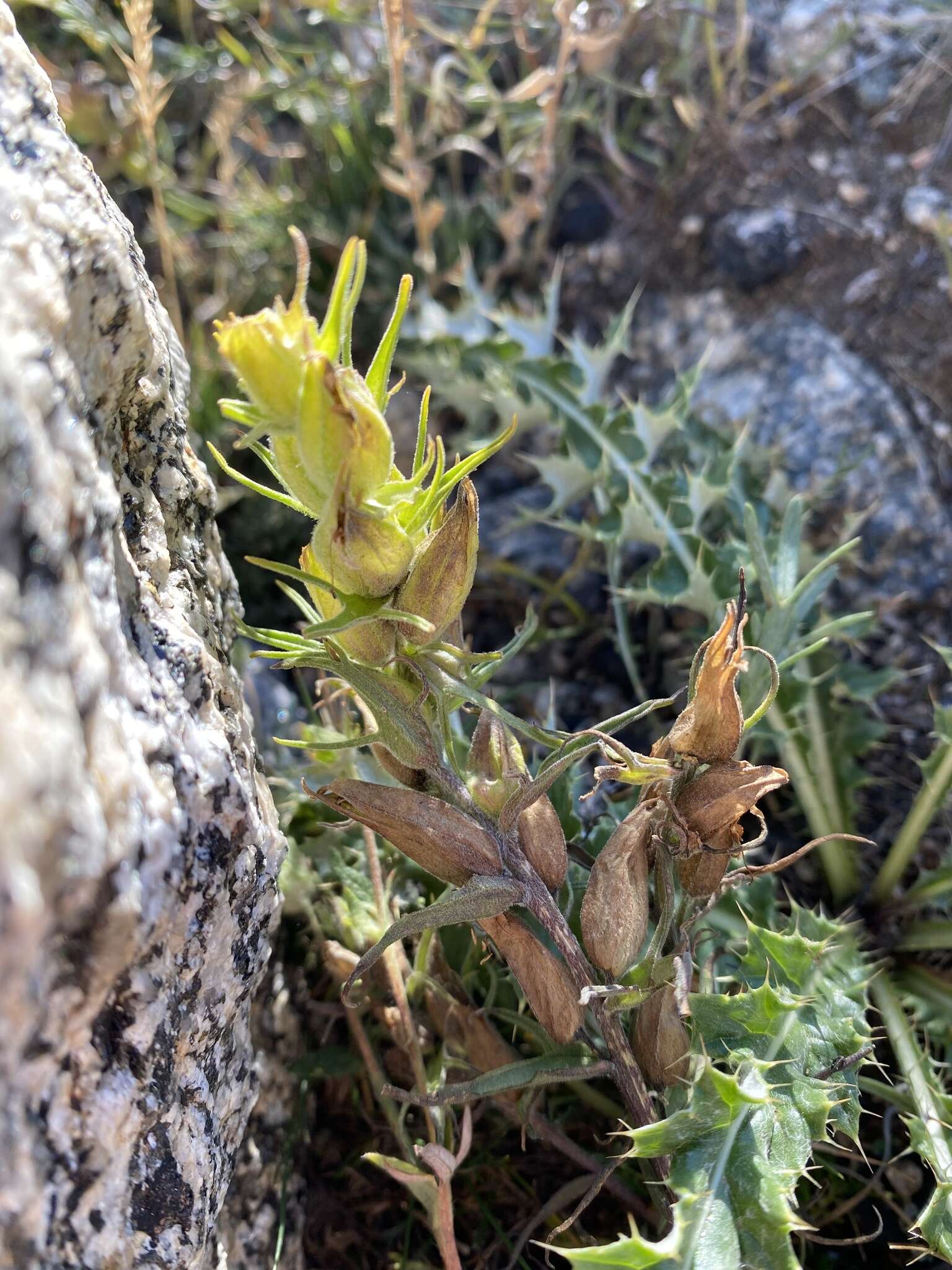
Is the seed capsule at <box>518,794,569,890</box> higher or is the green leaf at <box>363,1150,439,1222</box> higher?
the seed capsule at <box>518,794,569,890</box>

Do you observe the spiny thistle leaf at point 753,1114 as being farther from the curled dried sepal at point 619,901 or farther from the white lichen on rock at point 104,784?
the white lichen on rock at point 104,784

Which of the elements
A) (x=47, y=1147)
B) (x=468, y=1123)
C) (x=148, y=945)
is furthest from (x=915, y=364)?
(x=47, y=1147)

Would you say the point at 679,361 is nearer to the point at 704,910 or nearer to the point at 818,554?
the point at 818,554

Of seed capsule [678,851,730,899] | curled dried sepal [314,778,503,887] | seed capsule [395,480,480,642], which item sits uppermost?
seed capsule [395,480,480,642]

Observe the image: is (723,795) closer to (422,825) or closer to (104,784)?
(422,825)

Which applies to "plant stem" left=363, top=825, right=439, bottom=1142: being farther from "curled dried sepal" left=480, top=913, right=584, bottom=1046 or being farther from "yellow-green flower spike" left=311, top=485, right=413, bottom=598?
"yellow-green flower spike" left=311, top=485, right=413, bottom=598

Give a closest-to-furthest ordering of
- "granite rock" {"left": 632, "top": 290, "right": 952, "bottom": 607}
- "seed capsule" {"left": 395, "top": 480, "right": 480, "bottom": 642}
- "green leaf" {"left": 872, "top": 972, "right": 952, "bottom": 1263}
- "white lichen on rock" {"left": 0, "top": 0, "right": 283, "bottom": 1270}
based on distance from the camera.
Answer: "white lichen on rock" {"left": 0, "top": 0, "right": 283, "bottom": 1270} → "seed capsule" {"left": 395, "top": 480, "right": 480, "bottom": 642} → "green leaf" {"left": 872, "top": 972, "right": 952, "bottom": 1263} → "granite rock" {"left": 632, "top": 290, "right": 952, "bottom": 607}

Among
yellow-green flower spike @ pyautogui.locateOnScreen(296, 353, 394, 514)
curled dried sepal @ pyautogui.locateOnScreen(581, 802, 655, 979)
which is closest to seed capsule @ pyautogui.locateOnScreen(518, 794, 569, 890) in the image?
curled dried sepal @ pyautogui.locateOnScreen(581, 802, 655, 979)
